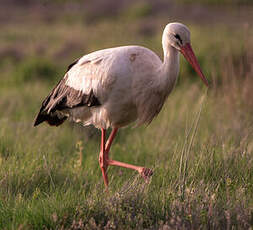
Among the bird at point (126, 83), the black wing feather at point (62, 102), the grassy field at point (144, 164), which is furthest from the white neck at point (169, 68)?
the black wing feather at point (62, 102)

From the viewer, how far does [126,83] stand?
4621 mm

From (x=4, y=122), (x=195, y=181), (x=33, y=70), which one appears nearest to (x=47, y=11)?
(x=33, y=70)

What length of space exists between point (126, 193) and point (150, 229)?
383mm

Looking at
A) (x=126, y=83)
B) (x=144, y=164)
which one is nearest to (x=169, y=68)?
(x=126, y=83)

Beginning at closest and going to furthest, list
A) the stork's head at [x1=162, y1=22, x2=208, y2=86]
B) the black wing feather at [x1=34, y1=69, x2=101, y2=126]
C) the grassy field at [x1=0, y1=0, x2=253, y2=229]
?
1. the grassy field at [x1=0, y1=0, x2=253, y2=229]
2. the stork's head at [x1=162, y1=22, x2=208, y2=86]
3. the black wing feather at [x1=34, y1=69, x2=101, y2=126]

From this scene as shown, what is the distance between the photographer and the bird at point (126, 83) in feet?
14.5

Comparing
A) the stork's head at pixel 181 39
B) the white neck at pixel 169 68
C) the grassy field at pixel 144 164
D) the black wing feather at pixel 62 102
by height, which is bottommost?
the grassy field at pixel 144 164

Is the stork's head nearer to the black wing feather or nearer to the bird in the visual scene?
the bird

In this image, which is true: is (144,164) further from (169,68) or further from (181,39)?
(181,39)

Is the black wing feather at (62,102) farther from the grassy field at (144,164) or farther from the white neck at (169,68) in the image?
the white neck at (169,68)

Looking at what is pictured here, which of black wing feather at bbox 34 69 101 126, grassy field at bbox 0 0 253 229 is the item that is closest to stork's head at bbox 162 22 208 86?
grassy field at bbox 0 0 253 229

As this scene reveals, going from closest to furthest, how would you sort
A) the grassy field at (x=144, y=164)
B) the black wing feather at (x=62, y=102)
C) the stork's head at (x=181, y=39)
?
the grassy field at (x=144, y=164), the stork's head at (x=181, y=39), the black wing feather at (x=62, y=102)

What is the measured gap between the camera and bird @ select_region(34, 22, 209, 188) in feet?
14.5

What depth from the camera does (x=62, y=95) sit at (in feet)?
17.6
